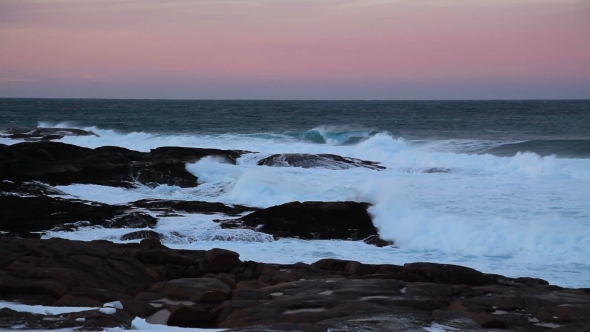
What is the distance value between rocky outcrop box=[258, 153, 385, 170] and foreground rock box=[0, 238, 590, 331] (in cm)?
1571

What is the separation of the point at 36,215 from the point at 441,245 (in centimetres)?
1061

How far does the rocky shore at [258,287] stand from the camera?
8.72 metres

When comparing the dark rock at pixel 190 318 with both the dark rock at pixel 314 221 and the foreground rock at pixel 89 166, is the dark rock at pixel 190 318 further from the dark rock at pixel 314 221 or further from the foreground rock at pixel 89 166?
the foreground rock at pixel 89 166

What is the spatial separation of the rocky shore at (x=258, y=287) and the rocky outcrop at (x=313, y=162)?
1059 centimetres

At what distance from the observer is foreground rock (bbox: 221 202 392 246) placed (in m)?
16.3

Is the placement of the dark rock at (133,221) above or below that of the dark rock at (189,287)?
below

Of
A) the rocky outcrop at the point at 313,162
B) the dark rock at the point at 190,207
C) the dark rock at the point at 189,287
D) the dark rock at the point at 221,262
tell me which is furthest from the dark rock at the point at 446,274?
the rocky outcrop at the point at 313,162

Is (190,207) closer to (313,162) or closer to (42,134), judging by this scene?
(313,162)

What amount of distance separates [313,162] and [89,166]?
964cm

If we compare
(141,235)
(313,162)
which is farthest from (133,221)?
(313,162)

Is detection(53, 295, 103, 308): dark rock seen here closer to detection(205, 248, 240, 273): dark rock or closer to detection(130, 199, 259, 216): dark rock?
detection(205, 248, 240, 273): dark rock

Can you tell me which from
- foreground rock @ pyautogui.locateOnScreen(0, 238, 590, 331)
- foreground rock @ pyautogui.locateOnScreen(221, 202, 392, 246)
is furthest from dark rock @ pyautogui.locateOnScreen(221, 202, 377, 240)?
foreground rock @ pyautogui.locateOnScreen(0, 238, 590, 331)

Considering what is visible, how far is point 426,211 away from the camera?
58.9ft

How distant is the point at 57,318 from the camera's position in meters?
8.22
